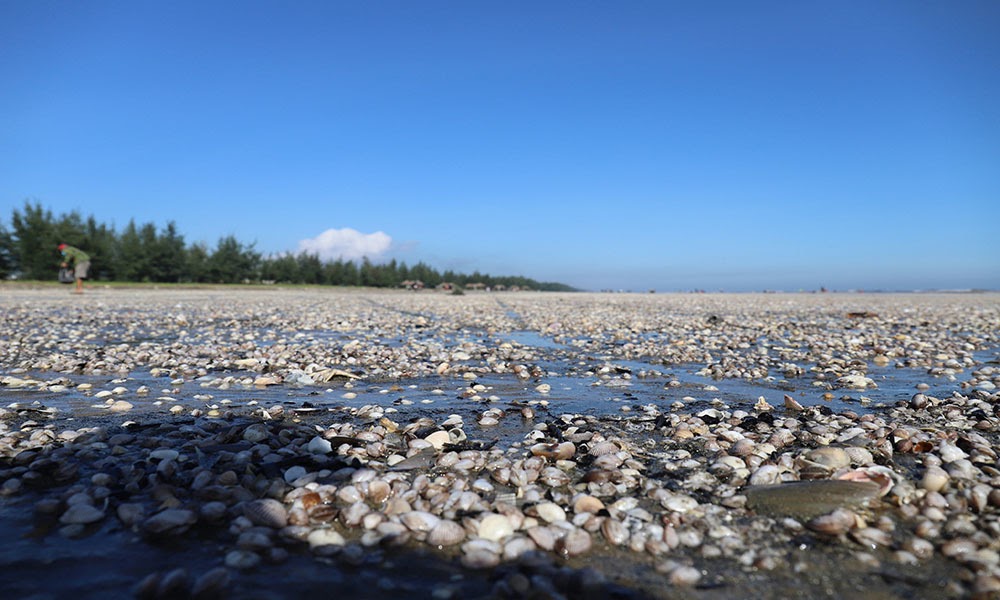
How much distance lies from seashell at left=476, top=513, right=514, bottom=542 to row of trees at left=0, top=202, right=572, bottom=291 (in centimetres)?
6948

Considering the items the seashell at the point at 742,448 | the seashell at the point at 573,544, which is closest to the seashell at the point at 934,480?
the seashell at the point at 742,448

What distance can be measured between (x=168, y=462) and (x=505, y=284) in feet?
515

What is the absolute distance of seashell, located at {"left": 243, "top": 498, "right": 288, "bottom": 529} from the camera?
290 cm

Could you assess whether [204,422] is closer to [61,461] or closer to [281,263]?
[61,461]

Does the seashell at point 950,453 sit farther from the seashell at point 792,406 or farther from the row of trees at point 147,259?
the row of trees at point 147,259

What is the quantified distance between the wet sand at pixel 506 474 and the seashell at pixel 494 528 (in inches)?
0.9

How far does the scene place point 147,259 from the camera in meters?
63.9

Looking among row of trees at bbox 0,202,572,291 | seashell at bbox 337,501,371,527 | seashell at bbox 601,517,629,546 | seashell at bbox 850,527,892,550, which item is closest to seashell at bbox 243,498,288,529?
seashell at bbox 337,501,371,527

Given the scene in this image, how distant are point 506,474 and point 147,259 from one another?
73675 millimetres

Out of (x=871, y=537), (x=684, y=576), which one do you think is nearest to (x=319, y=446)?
(x=684, y=576)

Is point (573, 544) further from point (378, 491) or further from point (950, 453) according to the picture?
point (950, 453)

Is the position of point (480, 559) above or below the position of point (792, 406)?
below

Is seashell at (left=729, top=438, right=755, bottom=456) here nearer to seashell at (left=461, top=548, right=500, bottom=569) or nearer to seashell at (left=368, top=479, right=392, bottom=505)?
seashell at (left=461, top=548, right=500, bottom=569)

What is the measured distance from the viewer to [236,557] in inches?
101
